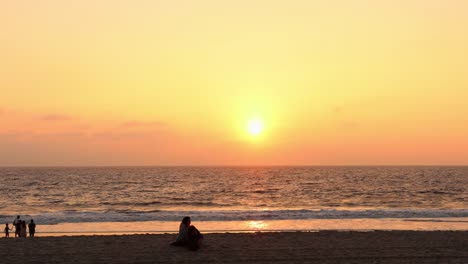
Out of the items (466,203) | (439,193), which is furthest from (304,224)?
(439,193)

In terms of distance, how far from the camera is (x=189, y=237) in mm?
19500

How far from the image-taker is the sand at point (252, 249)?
17.7 meters

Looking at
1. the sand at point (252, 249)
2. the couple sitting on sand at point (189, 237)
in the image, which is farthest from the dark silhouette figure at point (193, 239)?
the sand at point (252, 249)

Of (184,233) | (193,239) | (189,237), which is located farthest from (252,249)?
(184,233)

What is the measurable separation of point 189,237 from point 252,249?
8.17ft

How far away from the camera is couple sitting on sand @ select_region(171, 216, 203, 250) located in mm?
19402

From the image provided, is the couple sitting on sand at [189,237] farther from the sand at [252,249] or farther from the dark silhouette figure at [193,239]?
the sand at [252,249]

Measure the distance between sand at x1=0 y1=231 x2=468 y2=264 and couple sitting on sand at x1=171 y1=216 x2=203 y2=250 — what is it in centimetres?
27

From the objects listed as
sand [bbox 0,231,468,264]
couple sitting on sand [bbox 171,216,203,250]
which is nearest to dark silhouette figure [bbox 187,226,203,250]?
couple sitting on sand [bbox 171,216,203,250]

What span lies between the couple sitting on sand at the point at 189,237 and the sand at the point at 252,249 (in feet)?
0.89

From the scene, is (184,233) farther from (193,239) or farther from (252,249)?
(252,249)

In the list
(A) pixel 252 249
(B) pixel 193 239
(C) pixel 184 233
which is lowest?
(A) pixel 252 249

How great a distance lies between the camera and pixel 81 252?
19109 mm

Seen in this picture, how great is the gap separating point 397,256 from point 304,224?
59.8 feet
